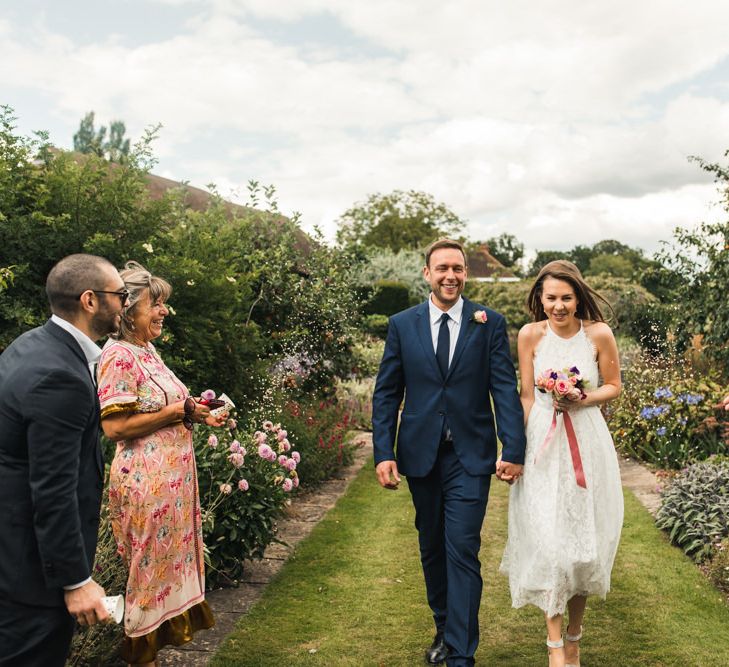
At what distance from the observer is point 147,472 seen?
3609 millimetres

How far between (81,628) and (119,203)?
3610 mm

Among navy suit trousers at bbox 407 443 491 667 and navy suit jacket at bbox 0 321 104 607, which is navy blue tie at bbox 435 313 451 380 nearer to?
navy suit trousers at bbox 407 443 491 667

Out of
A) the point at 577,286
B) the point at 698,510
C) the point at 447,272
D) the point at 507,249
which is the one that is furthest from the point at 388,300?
the point at 507,249

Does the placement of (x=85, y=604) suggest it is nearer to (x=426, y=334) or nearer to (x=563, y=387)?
(x=426, y=334)

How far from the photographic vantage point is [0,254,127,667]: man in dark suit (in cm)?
236

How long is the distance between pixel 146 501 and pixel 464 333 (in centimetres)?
186

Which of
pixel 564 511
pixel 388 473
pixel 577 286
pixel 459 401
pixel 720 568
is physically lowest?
pixel 720 568

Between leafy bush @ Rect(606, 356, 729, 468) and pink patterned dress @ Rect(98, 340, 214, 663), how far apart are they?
655 cm

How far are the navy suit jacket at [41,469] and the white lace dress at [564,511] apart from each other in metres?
2.49

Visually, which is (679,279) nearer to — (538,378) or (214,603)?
(538,378)

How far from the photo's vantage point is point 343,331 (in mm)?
11297

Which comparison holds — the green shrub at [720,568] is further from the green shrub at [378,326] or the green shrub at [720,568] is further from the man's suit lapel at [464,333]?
the green shrub at [378,326]

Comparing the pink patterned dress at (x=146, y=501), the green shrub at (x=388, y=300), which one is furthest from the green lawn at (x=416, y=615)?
the green shrub at (x=388, y=300)

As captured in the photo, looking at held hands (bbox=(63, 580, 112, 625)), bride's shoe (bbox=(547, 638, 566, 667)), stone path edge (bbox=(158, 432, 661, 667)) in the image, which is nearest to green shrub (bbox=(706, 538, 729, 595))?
stone path edge (bbox=(158, 432, 661, 667))
